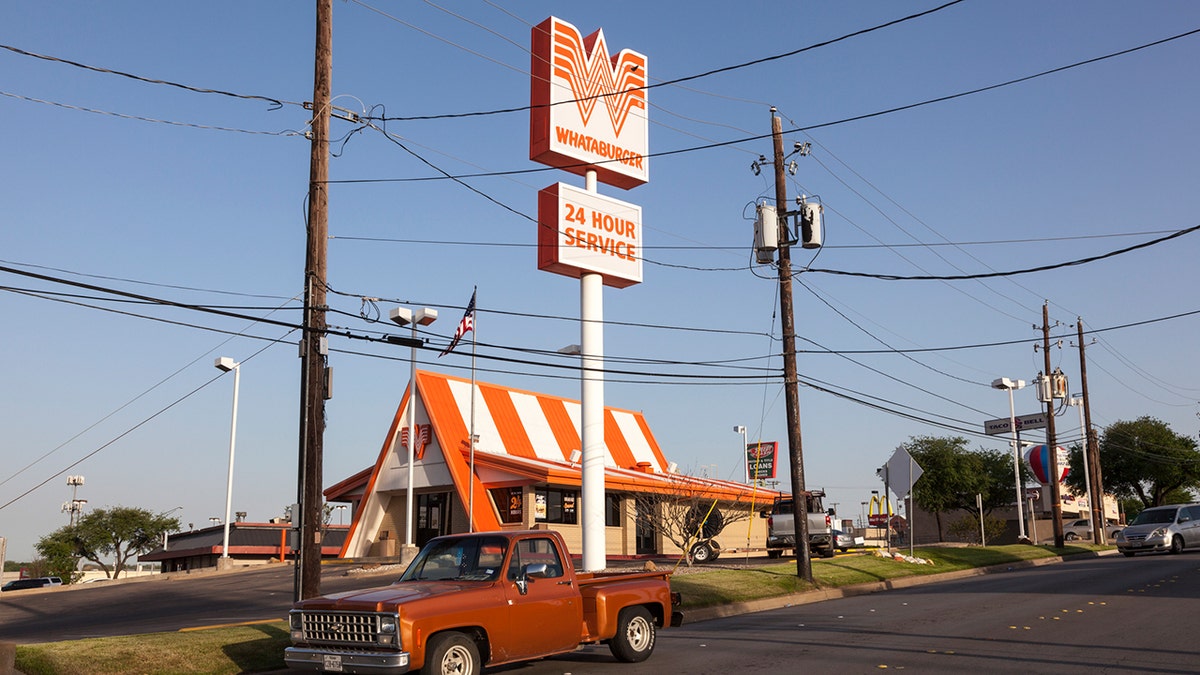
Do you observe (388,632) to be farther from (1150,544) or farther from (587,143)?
(1150,544)

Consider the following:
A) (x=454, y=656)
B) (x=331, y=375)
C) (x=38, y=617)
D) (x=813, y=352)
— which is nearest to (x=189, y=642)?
(x=331, y=375)

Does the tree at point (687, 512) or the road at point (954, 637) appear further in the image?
the tree at point (687, 512)

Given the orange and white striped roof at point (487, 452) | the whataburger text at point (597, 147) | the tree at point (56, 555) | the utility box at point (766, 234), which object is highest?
the whataburger text at point (597, 147)

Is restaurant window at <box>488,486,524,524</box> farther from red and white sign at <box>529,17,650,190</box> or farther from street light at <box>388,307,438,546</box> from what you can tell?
red and white sign at <box>529,17,650,190</box>

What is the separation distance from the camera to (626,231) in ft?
89.6

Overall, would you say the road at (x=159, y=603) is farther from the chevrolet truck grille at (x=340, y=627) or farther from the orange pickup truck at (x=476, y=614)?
the orange pickup truck at (x=476, y=614)

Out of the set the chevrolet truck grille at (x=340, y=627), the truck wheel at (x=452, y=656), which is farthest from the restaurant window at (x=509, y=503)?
the truck wheel at (x=452, y=656)

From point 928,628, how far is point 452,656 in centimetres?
803

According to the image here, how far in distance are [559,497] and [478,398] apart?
5.45m

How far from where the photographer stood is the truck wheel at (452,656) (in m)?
10.2

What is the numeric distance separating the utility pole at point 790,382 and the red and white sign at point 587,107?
4.12 meters

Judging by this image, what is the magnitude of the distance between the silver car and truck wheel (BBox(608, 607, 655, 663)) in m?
29.1

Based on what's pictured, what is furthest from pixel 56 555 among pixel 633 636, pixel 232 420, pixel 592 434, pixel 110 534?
pixel 633 636

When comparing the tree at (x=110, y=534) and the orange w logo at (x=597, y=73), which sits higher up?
the orange w logo at (x=597, y=73)
